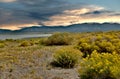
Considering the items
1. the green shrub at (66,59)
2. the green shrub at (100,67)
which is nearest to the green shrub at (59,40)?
the green shrub at (66,59)

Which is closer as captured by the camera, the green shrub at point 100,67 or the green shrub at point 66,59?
the green shrub at point 100,67

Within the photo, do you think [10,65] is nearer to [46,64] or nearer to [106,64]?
[46,64]

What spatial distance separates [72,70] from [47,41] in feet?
87.2

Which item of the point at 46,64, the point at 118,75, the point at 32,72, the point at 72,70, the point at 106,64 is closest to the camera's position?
the point at 118,75

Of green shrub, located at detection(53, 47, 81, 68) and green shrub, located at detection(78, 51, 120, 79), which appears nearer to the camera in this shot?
green shrub, located at detection(78, 51, 120, 79)

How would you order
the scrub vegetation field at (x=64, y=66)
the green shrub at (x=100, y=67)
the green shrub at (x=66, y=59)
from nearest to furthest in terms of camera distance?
the green shrub at (x=100, y=67)
the scrub vegetation field at (x=64, y=66)
the green shrub at (x=66, y=59)

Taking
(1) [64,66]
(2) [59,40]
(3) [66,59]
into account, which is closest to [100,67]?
(1) [64,66]

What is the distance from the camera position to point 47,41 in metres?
50.5

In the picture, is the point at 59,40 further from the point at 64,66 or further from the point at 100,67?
the point at 100,67

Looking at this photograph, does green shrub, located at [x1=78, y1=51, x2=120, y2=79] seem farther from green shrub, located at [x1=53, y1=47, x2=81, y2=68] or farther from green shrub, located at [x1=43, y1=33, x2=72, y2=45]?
green shrub, located at [x1=43, y1=33, x2=72, y2=45]

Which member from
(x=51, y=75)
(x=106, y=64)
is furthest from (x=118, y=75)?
(x=51, y=75)

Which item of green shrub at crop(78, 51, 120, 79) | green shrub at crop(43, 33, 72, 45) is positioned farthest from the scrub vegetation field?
green shrub at crop(43, 33, 72, 45)

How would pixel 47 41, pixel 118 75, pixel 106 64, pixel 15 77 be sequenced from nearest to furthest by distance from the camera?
pixel 118 75 → pixel 106 64 → pixel 15 77 → pixel 47 41

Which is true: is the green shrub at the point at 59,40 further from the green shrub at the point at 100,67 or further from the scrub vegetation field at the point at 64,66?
the green shrub at the point at 100,67
